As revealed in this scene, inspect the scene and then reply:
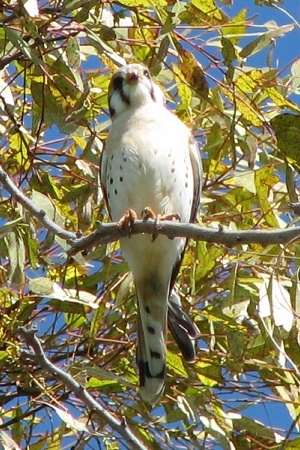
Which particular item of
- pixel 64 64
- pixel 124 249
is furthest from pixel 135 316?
pixel 64 64

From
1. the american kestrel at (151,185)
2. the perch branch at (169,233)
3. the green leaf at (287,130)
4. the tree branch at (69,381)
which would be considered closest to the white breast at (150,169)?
the american kestrel at (151,185)

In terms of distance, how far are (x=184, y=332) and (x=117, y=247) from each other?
0.36m

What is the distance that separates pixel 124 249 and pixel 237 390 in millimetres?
468

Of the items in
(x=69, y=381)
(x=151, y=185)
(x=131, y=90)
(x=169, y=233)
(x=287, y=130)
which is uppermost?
(x=131, y=90)

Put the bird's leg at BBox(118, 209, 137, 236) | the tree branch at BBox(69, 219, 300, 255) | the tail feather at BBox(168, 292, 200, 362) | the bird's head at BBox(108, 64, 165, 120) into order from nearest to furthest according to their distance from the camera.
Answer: the tree branch at BBox(69, 219, 300, 255) → the bird's leg at BBox(118, 209, 137, 236) → the tail feather at BBox(168, 292, 200, 362) → the bird's head at BBox(108, 64, 165, 120)

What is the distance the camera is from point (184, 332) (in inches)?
96.3

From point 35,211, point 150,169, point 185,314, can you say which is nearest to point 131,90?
point 150,169

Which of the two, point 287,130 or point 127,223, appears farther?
point 127,223

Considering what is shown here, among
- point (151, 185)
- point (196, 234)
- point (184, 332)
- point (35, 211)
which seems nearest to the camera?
point (196, 234)

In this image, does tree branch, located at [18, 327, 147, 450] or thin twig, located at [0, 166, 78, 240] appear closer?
thin twig, located at [0, 166, 78, 240]

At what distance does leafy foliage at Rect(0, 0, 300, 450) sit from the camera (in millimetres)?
2254

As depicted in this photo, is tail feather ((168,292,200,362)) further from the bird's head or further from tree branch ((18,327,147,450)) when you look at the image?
the bird's head

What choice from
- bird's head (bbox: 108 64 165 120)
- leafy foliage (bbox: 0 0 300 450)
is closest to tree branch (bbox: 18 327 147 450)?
leafy foliage (bbox: 0 0 300 450)

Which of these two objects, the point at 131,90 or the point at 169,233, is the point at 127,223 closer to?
the point at 169,233
